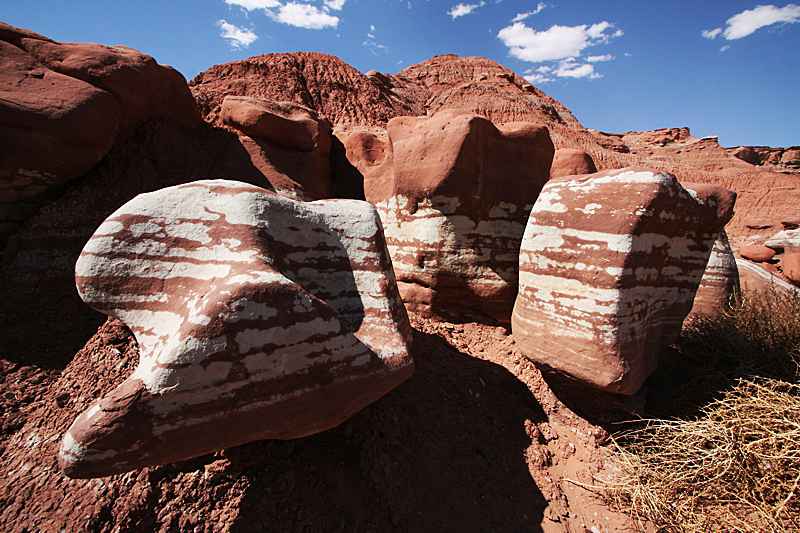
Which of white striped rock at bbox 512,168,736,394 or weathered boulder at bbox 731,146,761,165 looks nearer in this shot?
white striped rock at bbox 512,168,736,394

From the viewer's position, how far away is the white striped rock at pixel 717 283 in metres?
3.92

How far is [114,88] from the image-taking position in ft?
8.16

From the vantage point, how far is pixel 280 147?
3666 mm

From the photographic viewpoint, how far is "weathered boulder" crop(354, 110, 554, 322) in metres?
2.64

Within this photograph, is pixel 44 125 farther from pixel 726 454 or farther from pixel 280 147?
pixel 726 454

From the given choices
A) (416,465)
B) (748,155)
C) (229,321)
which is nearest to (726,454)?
(416,465)

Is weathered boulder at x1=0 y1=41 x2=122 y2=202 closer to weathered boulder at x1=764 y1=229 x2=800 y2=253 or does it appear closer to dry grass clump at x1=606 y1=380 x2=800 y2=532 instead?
dry grass clump at x1=606 y1=380 x2=800 y2=532

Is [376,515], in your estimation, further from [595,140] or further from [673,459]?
[595,140]

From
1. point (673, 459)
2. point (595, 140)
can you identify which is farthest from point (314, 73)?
point (595, 140)

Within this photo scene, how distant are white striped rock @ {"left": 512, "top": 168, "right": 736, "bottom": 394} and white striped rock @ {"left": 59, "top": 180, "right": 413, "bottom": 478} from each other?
107 centimetres

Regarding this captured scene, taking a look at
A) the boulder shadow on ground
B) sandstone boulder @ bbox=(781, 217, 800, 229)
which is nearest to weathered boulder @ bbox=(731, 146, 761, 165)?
sandstone boulder @ bbox=(781, 217, 800, 229)

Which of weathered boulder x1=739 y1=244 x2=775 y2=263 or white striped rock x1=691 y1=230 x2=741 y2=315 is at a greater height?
white striped rock x1=691 y1=230 x2=741 y2=315

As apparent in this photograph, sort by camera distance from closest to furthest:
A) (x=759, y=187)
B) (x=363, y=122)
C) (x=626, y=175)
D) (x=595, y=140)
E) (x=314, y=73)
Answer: (x=626, y=175) < (x=363, y=122) < (x=314, y=73) < (x=759, y=187) < (x=595, y=140)

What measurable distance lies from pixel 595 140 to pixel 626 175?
62.8 ft
